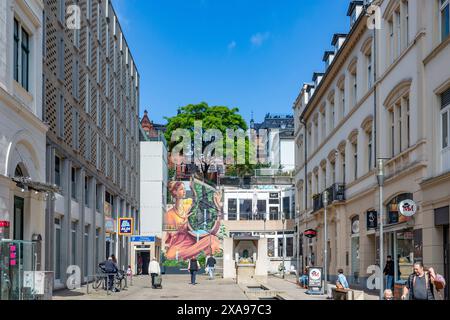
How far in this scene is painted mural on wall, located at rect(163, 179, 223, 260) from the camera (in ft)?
233

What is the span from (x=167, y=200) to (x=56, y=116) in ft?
150

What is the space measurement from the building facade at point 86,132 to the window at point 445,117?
→ 15414 mm

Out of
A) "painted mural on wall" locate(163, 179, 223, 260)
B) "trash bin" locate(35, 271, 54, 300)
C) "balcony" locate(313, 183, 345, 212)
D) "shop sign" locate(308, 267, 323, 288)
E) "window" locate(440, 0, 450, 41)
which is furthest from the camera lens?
"painted mural on wall" locate(163, 179, 223, 260)

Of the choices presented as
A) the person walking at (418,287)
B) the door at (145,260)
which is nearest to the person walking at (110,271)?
the person walking at (418,287)

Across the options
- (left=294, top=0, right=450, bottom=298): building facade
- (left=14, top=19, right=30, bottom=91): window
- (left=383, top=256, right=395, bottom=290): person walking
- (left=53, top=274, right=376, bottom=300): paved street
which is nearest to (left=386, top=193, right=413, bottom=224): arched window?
(left=294, top=0, right=450, bottom=298): building facade

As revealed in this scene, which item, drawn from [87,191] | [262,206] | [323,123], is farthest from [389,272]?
[262,206]

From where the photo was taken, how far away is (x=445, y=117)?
69.7 ft

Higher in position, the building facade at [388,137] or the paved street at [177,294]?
the building facade at [388,137]

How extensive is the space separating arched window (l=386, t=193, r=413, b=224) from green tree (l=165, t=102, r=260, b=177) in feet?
163

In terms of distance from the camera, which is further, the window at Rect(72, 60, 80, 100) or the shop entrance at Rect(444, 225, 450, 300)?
the window at Rect(72, 60, 80, 100)

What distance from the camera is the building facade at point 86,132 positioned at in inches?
1191

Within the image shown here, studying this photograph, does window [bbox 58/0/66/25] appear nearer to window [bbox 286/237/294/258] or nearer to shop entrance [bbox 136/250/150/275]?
shop entrance [bbox 136/250/150/275]

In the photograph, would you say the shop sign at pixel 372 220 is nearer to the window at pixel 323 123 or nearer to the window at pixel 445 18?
the window at pixel 445 18
